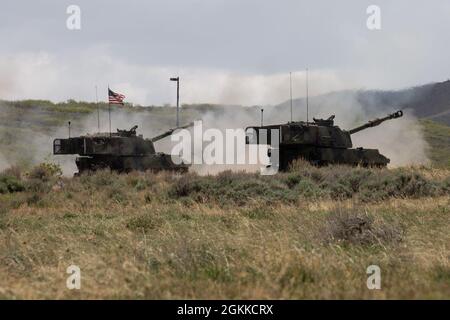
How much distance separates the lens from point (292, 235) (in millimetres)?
10047

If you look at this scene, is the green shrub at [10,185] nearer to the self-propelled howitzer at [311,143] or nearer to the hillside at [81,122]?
the self-propelled howitzer at [311,143]

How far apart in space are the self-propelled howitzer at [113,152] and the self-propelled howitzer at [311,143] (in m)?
6.09

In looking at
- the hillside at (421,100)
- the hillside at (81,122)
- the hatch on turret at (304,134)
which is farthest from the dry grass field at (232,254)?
the hillside at (421,100)

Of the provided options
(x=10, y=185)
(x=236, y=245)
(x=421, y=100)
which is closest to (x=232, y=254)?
(x=236, y=245)

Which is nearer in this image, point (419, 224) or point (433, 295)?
point (433, 295)

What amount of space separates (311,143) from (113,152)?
10.6 meters

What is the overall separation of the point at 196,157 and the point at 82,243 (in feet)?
137

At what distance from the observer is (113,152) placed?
109ft

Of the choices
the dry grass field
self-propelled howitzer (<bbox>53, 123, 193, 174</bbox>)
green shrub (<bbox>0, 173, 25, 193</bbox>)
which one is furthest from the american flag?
the dry grass field

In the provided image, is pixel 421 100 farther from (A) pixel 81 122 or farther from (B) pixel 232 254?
(B) pixel 232 254

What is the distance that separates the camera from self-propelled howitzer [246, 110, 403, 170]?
30078 millimetres

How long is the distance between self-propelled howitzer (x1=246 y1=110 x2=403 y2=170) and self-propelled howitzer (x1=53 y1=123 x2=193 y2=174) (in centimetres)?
609
